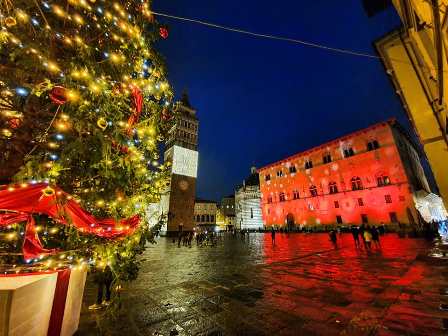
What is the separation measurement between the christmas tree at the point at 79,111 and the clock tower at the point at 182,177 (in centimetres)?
3497

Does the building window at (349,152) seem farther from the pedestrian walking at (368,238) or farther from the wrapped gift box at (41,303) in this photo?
the wrapped gift box at (41,303)

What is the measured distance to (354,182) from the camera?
2966cm

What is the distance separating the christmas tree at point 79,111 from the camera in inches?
104

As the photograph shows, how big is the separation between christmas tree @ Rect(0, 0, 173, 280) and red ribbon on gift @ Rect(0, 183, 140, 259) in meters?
0.05

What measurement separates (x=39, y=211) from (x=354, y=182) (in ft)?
113

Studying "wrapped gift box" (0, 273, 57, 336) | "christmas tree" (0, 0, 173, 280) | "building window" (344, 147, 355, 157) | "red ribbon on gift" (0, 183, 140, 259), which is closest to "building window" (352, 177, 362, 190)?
"building window" (344, 147, 355, 157)

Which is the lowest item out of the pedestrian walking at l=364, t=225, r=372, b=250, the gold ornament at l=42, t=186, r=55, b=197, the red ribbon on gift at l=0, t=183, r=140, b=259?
the pedestrian walking at l=364, t=225, r=372, b=250

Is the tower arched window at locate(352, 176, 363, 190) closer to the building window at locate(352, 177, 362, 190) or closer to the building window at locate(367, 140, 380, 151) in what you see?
the building window at locate(352, 177, 362, 190)

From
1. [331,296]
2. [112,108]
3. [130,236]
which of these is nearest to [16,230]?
[130,236]

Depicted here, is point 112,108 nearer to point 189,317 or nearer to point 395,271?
point 189,317

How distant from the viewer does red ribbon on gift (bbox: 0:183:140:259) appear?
220 centimetres

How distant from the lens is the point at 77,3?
3070mm

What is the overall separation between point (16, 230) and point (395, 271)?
9.56m

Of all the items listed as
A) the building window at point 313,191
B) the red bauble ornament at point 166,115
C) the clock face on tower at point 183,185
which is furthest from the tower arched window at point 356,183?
the red bauble ornament at point 166,115
